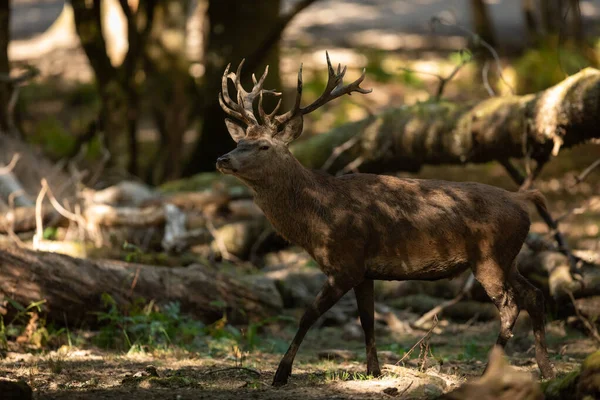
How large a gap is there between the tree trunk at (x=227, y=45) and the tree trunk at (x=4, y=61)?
323 cm

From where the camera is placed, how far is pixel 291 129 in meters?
7.36

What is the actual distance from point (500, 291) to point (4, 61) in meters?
9.84

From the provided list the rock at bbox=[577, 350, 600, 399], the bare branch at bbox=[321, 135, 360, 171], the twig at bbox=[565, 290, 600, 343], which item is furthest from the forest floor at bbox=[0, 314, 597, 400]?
the bare branch at bbox=[321, 135, 360, 171]

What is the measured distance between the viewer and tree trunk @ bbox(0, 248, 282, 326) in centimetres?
843

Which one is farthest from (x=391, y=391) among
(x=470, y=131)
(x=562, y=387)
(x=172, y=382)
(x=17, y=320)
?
(x=470, y=131)

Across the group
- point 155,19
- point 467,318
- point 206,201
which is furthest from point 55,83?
point 467,318

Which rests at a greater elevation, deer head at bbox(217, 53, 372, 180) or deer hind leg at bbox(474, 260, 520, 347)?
deer head at bbox(217, 53, 372, 180)

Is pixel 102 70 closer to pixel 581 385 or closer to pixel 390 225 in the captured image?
pixel 390 225

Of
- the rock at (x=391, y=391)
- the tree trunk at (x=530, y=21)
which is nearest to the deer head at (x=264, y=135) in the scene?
the rock at (x=391, y=391)

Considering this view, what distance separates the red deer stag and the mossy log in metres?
2.50

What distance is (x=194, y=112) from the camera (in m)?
15.8

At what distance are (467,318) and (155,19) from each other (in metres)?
8.81

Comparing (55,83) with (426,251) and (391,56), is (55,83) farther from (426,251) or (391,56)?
(426,251)

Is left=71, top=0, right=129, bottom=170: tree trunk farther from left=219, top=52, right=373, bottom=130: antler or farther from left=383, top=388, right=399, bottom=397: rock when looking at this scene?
left=383, top=388, right=399, bottom=397: rock
